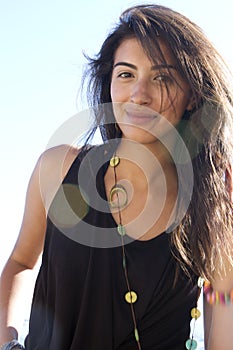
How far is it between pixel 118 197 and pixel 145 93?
Result: 0.44 m

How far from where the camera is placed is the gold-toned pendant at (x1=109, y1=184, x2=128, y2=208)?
216cm

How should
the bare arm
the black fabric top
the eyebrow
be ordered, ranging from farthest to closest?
the bare arm
the eyebrow
the black fabric top

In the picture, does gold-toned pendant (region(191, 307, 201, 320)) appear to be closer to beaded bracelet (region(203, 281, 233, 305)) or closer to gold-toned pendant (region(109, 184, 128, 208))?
beaded bracelet (region(203, 281, 233, 305))

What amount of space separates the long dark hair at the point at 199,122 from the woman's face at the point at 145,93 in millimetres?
36

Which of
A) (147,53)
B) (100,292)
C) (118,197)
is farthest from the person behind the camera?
(118,197)

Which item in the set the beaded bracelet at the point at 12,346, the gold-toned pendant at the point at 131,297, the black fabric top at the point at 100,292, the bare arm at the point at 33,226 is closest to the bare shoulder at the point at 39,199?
the bare arm at the point at 33,226

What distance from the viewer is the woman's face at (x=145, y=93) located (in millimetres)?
2000

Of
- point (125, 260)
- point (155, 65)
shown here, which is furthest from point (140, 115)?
point (125, 260)

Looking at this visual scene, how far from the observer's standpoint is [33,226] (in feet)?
7.22

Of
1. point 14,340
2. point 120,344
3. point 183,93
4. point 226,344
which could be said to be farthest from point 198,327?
point 183,93

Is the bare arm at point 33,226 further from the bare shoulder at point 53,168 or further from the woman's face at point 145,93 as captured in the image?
→ the woman's face at point 145,93

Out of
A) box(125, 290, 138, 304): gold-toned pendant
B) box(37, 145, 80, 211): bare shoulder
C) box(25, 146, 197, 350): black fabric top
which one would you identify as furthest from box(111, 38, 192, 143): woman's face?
box(125, 290, 138, 304): gold-toned pendant

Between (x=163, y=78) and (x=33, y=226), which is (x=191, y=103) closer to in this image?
(x=163, y=78)

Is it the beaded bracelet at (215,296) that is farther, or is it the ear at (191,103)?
the ear at (191,103)
